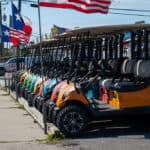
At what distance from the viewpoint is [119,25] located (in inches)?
477

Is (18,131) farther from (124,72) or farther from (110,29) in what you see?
(110,29)

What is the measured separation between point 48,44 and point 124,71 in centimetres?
599

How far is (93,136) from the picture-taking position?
11094 mm

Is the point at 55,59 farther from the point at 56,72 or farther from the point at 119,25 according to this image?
the point at 119,25

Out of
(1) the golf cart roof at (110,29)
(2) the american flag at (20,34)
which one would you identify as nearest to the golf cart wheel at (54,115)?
(1) the golf cart roof at (110,29)

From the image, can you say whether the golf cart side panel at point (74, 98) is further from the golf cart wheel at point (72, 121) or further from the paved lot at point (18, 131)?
the paved lot at point (18, 131)

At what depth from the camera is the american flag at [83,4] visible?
1116 centimetres

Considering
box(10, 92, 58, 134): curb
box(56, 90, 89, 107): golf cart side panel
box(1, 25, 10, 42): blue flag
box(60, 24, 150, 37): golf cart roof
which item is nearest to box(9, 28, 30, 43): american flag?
box(10, 92, 58, 134): curb

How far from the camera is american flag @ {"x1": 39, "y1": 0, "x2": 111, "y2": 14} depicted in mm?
11164

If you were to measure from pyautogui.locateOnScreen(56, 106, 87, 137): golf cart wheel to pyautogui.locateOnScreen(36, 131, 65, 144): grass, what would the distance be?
0.10 meters

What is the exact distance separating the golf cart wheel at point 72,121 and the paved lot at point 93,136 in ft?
0.71

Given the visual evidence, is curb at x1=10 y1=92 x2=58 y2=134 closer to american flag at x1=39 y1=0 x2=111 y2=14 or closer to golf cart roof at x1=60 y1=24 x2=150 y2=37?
golf cart roof at x1=60 y1=24 x2=150 y2=37

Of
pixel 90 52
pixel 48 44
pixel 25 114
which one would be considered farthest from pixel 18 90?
pixel 90 52

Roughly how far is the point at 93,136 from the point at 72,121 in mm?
529
